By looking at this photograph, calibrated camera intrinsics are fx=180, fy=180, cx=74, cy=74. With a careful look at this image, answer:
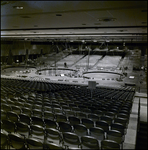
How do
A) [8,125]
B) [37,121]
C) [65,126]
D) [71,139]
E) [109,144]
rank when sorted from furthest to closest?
[37,121], [65,126], [8,125], [71,139], [109,144]

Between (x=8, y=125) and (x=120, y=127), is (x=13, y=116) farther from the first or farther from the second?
(x=120, y=127)

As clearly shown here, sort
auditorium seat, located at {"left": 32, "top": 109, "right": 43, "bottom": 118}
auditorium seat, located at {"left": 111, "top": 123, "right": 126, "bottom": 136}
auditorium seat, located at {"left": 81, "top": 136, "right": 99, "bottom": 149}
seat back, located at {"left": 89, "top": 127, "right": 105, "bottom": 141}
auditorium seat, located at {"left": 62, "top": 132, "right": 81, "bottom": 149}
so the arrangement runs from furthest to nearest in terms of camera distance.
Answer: auditorium seat, located at {"left": 32, "top": 109, "right": 43, "bottom": 118}
auditorium seat, located at {"left": 111, "top": 123, "right": 126, "bottom": 136}
seat back, located at {"left": 89, "top": 127, "right": 105, "bottom": 141}
auditorium seat, located at {"left": 62, "top": 132, "right": 81, "bottom": 149}
auditorium seat, located at {"left": 81, "top": 136, "right": 99, "bottom": 149}

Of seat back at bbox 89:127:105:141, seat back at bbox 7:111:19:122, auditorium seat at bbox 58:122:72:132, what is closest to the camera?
seat back at bbox 89:127:105:141

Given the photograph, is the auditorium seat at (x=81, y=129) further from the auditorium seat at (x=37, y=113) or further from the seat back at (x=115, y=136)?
the auditorium seat at (x=37, y=113)

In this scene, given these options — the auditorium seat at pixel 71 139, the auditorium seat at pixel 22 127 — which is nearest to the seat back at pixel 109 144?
the auditorium seat at pixel 71 139

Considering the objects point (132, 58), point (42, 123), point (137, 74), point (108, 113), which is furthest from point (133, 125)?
point (132, 58)

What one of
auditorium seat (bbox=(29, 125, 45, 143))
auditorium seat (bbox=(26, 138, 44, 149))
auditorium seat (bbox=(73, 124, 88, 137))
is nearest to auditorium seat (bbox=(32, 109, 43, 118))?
auditorium seat (bbox=(29, 125, 45, 143))

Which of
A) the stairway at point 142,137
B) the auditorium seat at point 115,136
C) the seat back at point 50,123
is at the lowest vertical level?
the stairway at point 142,137

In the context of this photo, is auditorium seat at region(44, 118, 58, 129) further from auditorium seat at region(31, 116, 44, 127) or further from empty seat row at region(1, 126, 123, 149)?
empty seat row at region(1, 126, 123, 149)

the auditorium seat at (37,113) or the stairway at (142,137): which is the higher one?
the auditorium seat at (37,113)

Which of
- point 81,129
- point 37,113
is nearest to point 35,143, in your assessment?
point 81,129

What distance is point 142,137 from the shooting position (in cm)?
773

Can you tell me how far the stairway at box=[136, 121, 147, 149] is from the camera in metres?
6.97

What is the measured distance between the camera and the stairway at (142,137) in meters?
6.97
